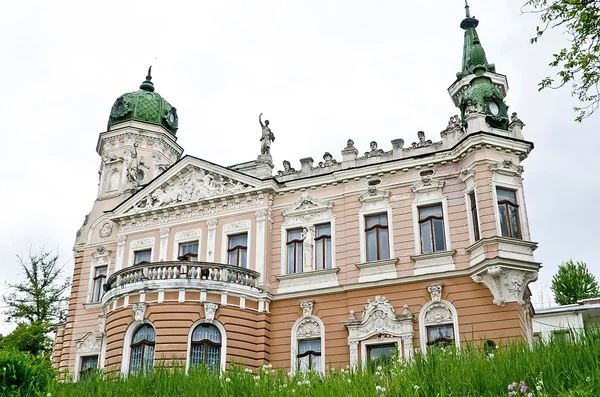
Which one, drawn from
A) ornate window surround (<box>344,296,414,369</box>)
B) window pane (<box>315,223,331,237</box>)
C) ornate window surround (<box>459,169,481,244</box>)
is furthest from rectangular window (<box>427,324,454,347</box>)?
window pane (<box>315,223,331,237</box>)

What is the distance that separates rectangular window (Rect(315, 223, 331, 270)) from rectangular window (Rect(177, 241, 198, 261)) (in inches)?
220

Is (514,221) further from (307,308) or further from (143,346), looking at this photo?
(143,346)

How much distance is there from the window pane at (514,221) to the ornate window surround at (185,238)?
42.9ft

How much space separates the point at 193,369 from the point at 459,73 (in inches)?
900

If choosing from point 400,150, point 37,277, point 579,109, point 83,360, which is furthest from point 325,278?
point 37,277

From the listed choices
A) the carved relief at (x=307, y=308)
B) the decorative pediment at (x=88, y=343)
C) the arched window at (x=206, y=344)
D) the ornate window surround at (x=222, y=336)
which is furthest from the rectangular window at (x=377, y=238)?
the decorative pediment at (x=88, y=343)

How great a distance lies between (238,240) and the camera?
88.1 ft

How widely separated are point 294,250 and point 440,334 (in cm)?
704

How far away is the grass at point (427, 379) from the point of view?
343 inches

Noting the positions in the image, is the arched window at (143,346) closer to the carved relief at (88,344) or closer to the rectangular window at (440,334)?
the carved relief at (88,344)

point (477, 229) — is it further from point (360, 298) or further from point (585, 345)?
point (585, 345)

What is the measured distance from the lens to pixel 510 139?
911 inches

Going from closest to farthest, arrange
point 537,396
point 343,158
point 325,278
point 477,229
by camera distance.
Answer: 1. point 537,396
2. point 477,229
3. point 325,278
4. point 343,158

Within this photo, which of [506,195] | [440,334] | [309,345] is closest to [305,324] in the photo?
[309,345]
